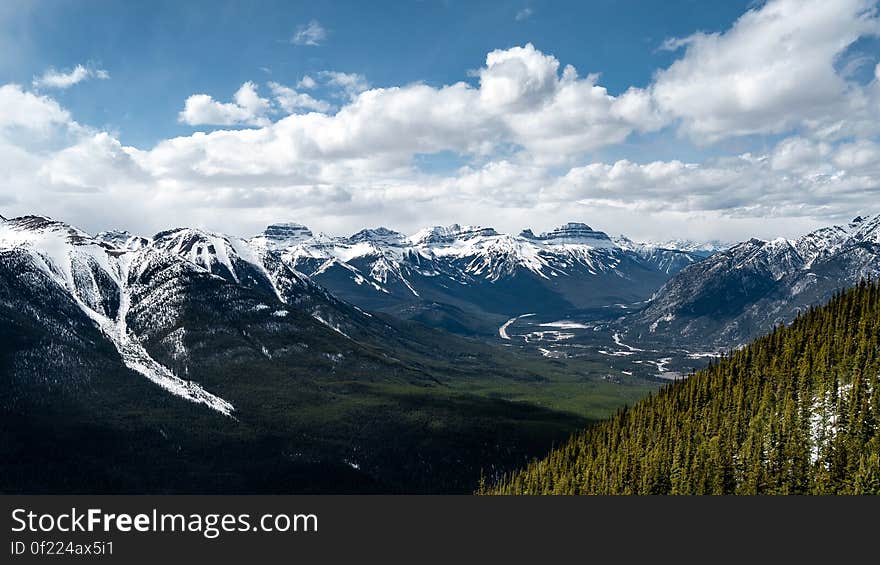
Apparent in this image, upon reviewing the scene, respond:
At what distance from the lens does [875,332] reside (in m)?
179

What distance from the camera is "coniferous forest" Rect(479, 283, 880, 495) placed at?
137 m

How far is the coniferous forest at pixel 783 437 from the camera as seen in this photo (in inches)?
5399

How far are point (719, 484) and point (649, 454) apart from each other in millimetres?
31978

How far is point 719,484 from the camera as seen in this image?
491ft

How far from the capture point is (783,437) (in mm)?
148625

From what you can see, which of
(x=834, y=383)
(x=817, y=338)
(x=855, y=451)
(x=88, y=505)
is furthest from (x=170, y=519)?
(x=817, y=338)

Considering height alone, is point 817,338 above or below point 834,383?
above

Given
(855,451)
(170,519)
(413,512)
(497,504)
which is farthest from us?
(855,451)

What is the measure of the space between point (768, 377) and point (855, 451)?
201 feet

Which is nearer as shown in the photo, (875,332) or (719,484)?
(719,484)

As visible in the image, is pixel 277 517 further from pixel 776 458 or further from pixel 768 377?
pixel 768 377

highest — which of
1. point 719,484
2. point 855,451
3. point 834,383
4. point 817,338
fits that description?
point 817,338

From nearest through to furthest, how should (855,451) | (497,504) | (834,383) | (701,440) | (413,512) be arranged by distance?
(413,512) → (497,504) → (855,451) → (834,383) → (701,440)

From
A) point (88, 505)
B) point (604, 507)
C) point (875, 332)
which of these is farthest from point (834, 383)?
point (88, 505)
